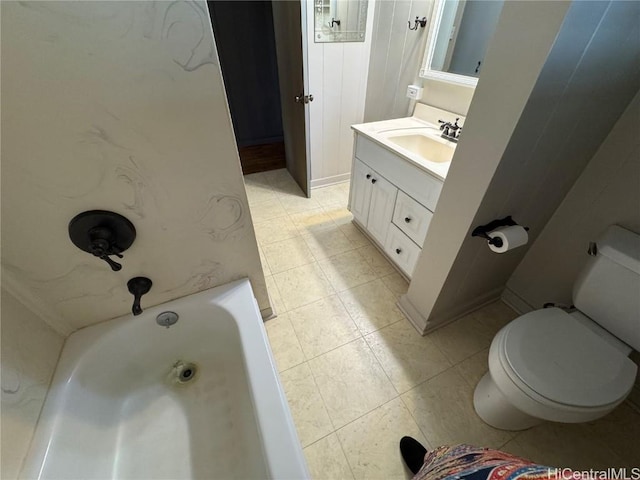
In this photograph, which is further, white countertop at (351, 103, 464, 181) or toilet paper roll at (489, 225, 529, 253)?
white countertop at (351, 103, 464, 181)

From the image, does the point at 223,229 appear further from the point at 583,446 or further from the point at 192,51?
the point at 583,446

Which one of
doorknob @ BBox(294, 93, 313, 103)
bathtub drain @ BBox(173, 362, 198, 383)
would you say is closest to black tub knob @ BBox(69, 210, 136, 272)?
bathtub drain @ BBox(173, 362, 198, 383)

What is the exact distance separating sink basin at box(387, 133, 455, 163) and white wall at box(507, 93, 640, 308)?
2.02ft

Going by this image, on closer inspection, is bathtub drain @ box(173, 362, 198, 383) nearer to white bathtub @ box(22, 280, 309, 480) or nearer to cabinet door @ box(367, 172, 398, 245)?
white bathtub @ box(22, 280, 309, 480)

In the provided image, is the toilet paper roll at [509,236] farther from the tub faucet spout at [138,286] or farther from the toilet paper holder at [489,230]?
the tub faucet spout at [138,286]

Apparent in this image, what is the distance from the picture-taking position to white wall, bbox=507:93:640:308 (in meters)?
0.97

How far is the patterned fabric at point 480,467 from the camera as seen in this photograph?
54 centimetres

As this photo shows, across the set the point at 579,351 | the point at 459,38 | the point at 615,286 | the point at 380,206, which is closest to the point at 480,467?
the point at 579,351

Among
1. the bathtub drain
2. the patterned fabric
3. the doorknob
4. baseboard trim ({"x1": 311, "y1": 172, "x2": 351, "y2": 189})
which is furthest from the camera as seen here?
baseboard trim ({"x1": 311, "y1": 172, "x2": 351, "y2": 189})

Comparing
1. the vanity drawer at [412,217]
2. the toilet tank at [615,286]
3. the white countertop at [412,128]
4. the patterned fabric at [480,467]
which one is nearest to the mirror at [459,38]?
the white countertop at [412,128]

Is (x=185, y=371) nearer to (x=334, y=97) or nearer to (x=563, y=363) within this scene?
(x=563, y=363)

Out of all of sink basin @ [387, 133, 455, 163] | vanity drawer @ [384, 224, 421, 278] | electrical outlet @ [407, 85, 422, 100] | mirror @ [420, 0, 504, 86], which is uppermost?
mirror @ [420, 0, 504, 86]

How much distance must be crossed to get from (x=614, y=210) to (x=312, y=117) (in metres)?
1.90

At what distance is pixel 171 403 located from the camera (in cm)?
109
